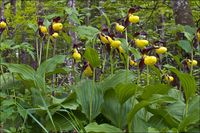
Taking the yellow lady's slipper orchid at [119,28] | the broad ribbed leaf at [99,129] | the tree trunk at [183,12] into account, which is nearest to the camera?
the broad ribbed leaf at [99,129]

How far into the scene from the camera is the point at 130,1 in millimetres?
5016

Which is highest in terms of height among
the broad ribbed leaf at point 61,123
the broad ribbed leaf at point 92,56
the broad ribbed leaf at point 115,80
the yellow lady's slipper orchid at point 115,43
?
the yellow lady's slipper orchid at point 115,43

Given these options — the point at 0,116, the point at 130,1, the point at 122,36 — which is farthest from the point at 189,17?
the point at 0,116

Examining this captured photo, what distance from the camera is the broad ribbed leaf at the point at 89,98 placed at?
212cm

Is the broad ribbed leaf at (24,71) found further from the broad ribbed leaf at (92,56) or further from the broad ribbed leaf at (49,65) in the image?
the broad ribbed leaf at (92,56)

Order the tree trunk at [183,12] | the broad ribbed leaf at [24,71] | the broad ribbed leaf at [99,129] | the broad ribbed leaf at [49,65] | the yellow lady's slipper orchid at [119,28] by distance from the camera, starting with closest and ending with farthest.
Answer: the broad ribbed leaf at [99,129]
the yellow lady's slipper orchid at [119,28]
the broad ribbed leaf at [24,71]
the broad ribbed leaf at [49,65]
the tree trunk at [183,12]

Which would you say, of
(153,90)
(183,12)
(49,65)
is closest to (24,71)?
(49,65)

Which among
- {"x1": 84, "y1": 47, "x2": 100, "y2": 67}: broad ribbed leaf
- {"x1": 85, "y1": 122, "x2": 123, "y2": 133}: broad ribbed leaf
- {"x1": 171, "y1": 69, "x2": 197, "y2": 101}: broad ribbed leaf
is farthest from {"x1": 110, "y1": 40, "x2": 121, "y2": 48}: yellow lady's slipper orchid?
{"x1": 85, "y1": 122, "x2": 123, "y2": 133}: broad ribbed leaf

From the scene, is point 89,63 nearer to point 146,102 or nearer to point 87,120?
point 87,120

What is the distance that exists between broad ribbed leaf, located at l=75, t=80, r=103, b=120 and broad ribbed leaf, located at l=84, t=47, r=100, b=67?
0.14m

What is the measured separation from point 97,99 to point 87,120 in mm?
174

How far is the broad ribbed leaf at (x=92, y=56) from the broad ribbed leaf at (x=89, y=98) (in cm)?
14

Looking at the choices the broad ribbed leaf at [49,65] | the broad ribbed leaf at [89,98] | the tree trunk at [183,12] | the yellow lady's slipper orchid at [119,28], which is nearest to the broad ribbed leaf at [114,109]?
the broad ribbed leaf at [89,98]

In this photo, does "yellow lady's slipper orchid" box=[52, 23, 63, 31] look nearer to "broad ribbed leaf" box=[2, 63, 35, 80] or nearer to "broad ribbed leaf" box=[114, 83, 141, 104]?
"broad ribbed leaf" box=[2, 63, 35, 80]
